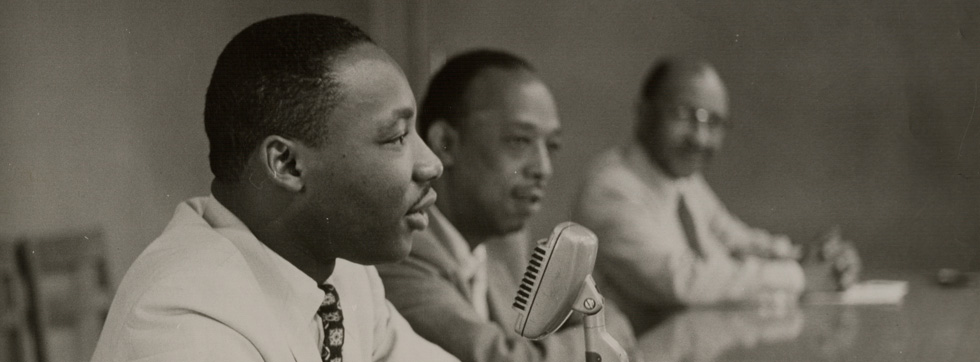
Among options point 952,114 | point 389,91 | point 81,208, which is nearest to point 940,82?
point 952,114

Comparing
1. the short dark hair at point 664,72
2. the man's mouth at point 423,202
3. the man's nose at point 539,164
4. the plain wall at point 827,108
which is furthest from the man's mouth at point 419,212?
the short dark hair at point 664,72

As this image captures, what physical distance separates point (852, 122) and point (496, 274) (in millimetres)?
776

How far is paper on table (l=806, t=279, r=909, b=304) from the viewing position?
168 cm

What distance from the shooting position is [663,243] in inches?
60.3

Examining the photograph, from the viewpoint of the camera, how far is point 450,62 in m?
1.24

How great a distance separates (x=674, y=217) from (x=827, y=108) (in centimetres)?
33

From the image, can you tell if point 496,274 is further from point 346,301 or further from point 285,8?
point 285,8

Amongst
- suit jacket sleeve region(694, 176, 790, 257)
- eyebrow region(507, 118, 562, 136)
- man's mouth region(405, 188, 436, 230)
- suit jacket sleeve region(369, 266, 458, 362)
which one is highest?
eyebrow region(507, 118, 562, 136)

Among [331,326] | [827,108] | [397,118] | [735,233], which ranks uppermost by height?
[397,118]

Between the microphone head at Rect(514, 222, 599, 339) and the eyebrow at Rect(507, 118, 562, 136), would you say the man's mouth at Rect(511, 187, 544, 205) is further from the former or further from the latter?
the microphone head at Rect(514, 222, 599, 339)


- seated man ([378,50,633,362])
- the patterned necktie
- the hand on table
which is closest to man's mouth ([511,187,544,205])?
seated man ([378,50,633,362])

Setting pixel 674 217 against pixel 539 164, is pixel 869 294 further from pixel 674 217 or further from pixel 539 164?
pixel 539 164

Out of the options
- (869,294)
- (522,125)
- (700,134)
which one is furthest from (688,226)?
(522,125)

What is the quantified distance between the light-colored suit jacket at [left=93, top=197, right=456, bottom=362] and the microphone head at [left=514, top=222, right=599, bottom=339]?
187 millimetres
